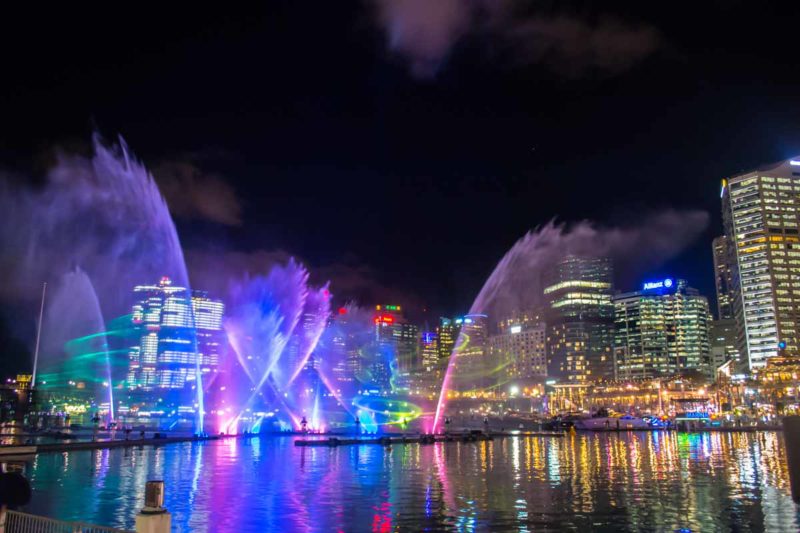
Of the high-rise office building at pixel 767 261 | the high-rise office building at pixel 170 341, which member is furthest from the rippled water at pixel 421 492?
the high-rise office building at pixel 767 261

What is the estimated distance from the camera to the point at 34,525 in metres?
10.6

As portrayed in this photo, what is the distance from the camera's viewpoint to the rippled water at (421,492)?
52.4ft

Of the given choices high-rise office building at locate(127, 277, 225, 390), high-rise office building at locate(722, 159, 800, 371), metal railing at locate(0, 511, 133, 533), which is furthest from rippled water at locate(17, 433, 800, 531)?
high-rise office building at locate(722, 159, 800, 371)

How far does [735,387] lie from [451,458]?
14613 cm

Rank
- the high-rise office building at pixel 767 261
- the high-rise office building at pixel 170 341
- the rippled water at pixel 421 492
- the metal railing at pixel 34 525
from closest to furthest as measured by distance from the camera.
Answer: the metal railing at pixel 34 525, the rippled water at pixel 421 492, the high-rise office building at pixel 170 341, the high-rise office building at pixel 767 261

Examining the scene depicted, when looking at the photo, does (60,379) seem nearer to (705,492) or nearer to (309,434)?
(309,434)

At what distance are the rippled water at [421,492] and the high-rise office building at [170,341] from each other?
371ft

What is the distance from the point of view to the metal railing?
10.1 metres

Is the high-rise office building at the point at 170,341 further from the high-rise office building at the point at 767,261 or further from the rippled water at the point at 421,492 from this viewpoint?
the high-rise office building at the point at 767,261

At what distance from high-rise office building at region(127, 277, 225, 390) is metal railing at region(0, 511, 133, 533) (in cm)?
13050

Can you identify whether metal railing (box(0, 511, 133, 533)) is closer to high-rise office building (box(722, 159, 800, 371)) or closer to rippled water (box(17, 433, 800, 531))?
rippled water (box(17, 433, 800, 531))

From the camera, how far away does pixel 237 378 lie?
544ft

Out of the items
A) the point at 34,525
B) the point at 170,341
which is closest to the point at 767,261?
the point at 170,341

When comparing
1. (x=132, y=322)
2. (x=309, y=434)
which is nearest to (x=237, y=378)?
(x=132, y=322)
